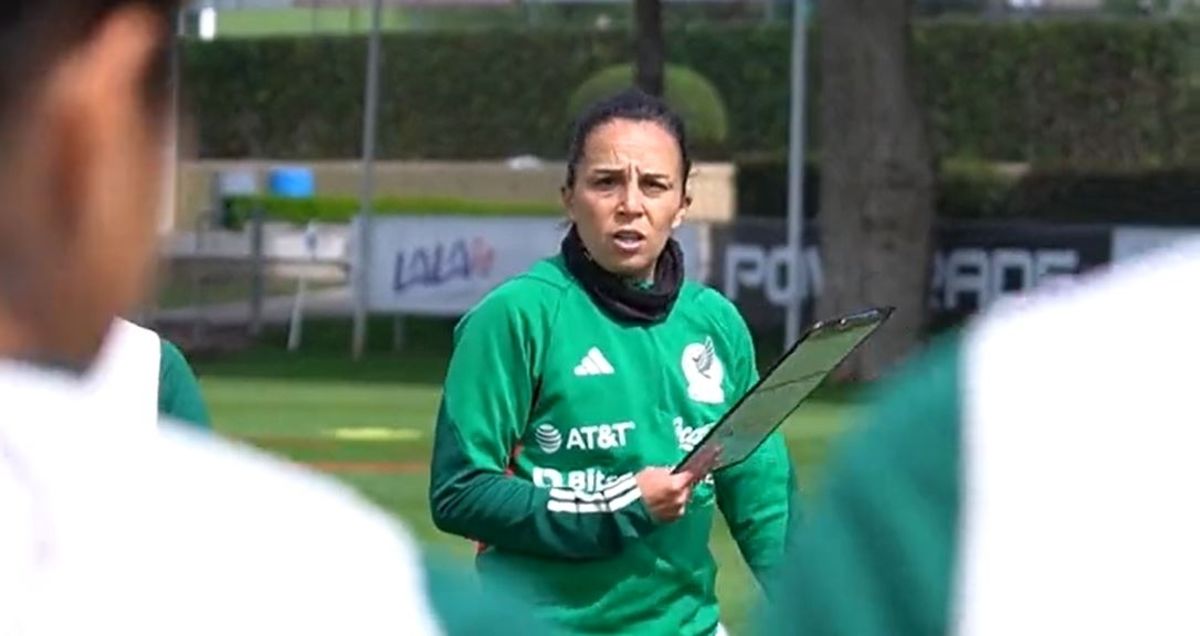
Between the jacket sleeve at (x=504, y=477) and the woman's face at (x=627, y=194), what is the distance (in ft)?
1.01

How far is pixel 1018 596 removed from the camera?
1.45 m

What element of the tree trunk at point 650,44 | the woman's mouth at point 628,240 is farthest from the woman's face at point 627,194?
the tree trunk at point 650,44

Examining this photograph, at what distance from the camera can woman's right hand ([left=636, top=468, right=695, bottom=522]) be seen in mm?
5363

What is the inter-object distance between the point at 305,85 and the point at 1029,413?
46.9 meters

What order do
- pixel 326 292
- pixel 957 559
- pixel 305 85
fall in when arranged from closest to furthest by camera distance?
pixel 957 559, pixel 326 292, pixel 305 85

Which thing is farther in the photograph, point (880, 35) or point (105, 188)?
point (880, 35)

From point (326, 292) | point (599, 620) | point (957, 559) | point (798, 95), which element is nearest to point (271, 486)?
point (957, 559)

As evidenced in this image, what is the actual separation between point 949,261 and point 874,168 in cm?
172

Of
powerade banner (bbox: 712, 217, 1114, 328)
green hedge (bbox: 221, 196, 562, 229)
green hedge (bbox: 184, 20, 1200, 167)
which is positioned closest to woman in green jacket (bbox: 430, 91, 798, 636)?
powerade banner (bbox: 712, 217, 1114, 328)

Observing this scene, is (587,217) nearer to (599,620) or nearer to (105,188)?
(599,620)

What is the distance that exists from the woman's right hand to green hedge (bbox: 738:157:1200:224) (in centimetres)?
2651

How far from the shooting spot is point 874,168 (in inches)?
1043

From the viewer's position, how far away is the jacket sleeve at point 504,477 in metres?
5.41

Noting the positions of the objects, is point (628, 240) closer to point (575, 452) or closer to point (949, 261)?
point (575, 452)
